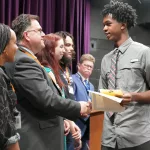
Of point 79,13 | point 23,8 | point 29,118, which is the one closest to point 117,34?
point 29,118

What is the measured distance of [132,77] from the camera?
7.05 ft

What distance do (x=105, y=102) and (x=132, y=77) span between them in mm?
332

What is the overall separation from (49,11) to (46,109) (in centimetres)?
237

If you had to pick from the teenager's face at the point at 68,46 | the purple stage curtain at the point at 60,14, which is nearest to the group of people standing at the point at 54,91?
the teenager's face at the point at 68,46

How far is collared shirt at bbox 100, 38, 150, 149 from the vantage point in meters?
2.11

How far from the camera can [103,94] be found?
6.24 feet

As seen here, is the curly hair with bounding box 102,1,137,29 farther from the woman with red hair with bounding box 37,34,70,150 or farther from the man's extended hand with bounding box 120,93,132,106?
the man's extended hand with bounding box 120,93,132,106

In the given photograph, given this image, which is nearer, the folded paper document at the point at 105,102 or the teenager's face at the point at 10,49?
the teenager's face at the point at 10,49

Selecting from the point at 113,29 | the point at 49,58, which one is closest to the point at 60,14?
the point at 49,58

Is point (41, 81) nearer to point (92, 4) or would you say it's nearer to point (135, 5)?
point (92, 4)

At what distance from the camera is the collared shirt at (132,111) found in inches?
83.1

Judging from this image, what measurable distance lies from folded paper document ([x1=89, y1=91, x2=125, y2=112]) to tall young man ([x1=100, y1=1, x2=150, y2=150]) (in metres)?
0.07

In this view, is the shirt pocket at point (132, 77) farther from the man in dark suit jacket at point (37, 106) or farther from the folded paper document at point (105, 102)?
the man in dark suit jacket at point (37, 106)

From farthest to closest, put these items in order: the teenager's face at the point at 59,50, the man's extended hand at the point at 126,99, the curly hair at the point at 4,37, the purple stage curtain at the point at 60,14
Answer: the purple stage curtain at the point at 60,14, the teenager's face at the point at 59,50, the man's extended hand at the point at 126,99, the curly hair at the point at 4,37
